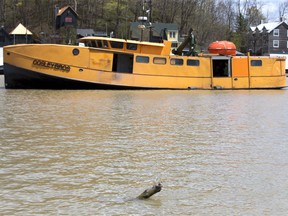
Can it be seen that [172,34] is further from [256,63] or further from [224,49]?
[256,63]

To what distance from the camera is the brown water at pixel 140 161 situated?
18.1 ft

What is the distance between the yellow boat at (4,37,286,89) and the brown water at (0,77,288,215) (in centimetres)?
759

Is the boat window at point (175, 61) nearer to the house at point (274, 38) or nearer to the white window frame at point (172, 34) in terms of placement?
the white window frame at point (172, 34)

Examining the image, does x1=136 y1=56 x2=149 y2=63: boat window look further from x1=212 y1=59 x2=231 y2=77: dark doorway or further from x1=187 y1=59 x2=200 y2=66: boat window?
x1=212 y1=59 x2=231 y2=77: dark doorway

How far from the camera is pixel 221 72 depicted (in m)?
25.5

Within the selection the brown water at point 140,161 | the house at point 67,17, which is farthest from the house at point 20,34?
the brown water at point 140,161

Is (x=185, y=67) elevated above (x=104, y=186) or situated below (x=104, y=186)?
above

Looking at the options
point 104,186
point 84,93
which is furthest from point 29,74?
point 104,186

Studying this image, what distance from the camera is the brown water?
5.52 m

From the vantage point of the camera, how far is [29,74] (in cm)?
2211

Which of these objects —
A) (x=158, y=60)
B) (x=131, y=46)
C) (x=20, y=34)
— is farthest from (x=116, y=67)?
(x=20, y=34)

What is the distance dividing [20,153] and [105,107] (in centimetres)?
749

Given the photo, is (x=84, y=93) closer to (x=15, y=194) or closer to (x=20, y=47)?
(x=20, y=47)

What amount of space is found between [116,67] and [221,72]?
19.1 ft
